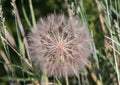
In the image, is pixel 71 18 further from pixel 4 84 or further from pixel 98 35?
pixel 4 84

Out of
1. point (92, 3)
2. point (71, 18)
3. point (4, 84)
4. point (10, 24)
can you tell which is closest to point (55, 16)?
point (71, 18)

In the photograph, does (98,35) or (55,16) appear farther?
(98,35)

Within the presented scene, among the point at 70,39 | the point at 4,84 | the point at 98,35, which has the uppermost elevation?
the point at 70,39

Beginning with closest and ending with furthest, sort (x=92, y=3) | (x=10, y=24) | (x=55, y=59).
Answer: (x=55, y=59) < (x=92, y=3) < (x=10, y=24)

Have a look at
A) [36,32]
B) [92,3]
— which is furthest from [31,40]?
[92,3]

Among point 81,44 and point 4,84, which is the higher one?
point 81,44

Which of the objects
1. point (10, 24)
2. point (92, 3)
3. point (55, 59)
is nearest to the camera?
point (55, 59)
